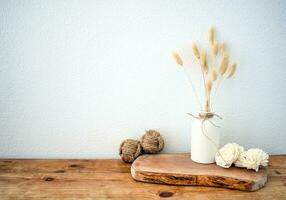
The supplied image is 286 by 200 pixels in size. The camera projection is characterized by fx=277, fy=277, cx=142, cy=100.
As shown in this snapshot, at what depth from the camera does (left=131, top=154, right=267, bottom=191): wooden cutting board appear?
0.82 metres

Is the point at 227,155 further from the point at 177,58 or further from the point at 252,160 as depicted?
the point at 177,58

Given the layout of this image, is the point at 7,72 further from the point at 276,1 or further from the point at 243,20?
the point at 276,1

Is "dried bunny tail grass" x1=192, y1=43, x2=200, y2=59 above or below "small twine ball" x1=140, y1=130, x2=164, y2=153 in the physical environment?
above

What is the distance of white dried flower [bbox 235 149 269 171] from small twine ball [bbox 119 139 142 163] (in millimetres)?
352

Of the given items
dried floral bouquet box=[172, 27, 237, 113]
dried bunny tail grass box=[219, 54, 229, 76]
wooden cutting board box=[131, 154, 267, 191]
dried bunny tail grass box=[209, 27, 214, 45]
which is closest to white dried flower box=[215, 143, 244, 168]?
wooden cutting board box=[131, 154, 267, 191]

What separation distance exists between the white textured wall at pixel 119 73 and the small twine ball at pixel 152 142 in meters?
0.06

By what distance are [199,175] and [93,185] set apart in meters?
0.33

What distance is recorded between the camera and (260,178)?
831 millimetres

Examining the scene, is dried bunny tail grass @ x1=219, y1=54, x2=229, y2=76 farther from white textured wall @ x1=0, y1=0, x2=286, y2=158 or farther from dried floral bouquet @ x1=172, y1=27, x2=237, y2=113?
white textured wall @ x1=0, y1=0, x2=286, y2=158

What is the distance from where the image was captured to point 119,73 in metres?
1.07

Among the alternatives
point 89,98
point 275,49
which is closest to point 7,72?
point 89,98

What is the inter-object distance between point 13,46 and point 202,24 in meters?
0.72

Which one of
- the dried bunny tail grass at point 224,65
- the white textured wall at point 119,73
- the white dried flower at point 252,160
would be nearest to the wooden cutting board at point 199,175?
the white dried flower at point 252,160

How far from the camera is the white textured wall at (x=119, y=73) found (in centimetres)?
105
